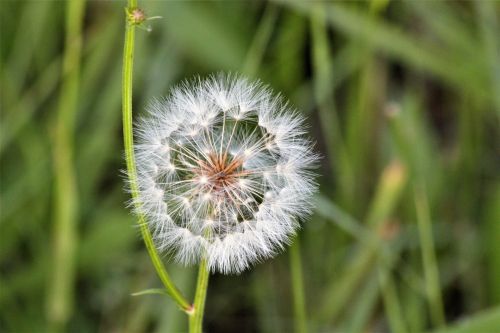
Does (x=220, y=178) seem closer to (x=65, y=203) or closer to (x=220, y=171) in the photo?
(x=220, y=171)

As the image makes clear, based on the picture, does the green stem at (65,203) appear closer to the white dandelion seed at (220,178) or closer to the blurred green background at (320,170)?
the blurred green background at (320,170)

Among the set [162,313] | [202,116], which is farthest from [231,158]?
[162,313]

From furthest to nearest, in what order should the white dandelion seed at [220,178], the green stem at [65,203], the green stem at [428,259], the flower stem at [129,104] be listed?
the green stem at [65,203]
the green stem at [428,259]
the white dandelion seed at [220,178]
the flower stem at [129,104]

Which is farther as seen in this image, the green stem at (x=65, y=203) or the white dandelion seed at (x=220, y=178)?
the green stem at (x=65, y=203)

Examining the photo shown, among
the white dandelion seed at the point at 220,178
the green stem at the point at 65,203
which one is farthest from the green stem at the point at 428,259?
the green stem at the point at 65,203

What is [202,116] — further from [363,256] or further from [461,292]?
[461,292]

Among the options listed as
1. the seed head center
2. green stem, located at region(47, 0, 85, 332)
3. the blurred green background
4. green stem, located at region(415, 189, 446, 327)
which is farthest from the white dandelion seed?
green stem, located at region(47, 0, 85, 332)

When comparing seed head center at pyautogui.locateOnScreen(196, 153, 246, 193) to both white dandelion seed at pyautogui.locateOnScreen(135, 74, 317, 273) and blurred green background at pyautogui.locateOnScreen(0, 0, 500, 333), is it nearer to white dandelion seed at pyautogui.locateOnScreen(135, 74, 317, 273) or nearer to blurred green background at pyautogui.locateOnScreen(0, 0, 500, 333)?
white dandelion seed at pyautogui.locateOnScreen(135, 74, 317, 273)

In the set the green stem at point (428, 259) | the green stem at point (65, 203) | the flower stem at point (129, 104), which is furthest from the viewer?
the green stem at point (65, 203)
